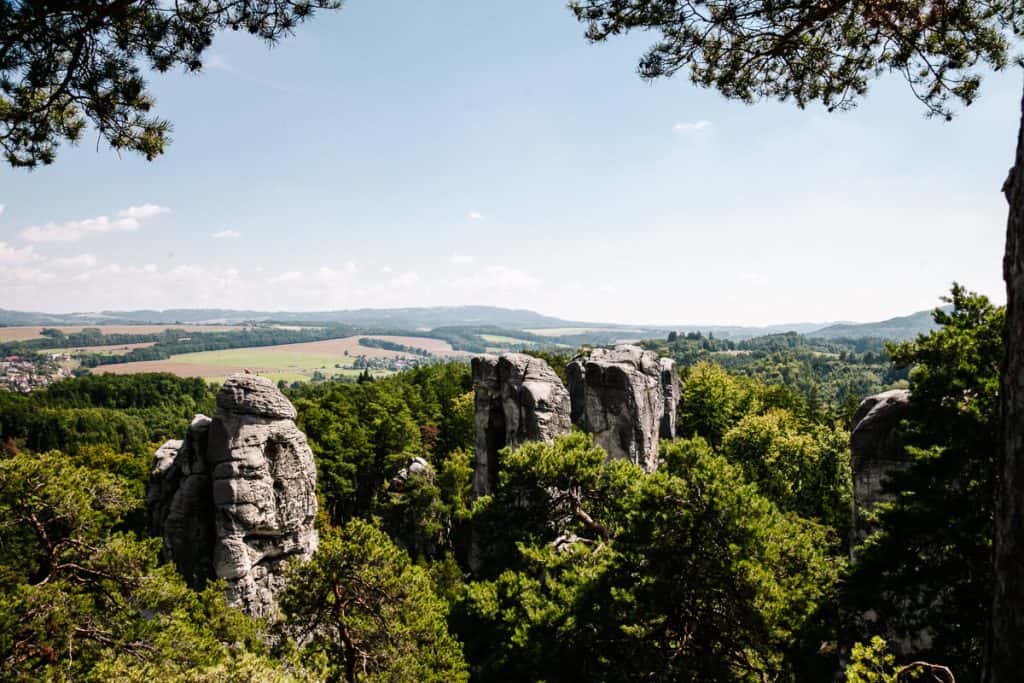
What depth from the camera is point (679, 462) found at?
1603cm

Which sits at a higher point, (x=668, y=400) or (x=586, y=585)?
(x=668, y=400)

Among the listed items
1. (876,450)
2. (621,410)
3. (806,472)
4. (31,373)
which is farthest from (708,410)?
(31,373)

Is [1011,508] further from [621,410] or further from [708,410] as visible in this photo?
[708,410]

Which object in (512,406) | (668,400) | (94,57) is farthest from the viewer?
(668,400)

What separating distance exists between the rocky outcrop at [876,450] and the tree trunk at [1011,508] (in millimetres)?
13220

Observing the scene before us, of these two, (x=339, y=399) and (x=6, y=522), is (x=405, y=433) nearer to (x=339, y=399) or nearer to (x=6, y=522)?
(x=339, y=399)

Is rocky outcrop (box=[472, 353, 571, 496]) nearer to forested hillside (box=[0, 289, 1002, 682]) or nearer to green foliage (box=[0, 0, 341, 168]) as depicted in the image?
forested hillside (box=[0, 289, 1002, 682])

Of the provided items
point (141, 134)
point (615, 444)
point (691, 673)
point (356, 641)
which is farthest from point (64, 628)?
point (615, 444)

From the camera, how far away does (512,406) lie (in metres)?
27.0

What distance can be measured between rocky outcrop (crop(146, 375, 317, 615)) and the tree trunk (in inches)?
741

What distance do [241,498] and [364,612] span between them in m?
6.79

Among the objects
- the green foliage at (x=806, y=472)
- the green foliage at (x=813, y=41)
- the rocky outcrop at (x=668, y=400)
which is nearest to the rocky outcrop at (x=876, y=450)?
the green foliage at (x=813, y=41)

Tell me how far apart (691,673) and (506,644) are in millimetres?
4923

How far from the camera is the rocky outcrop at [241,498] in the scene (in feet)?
58.5
